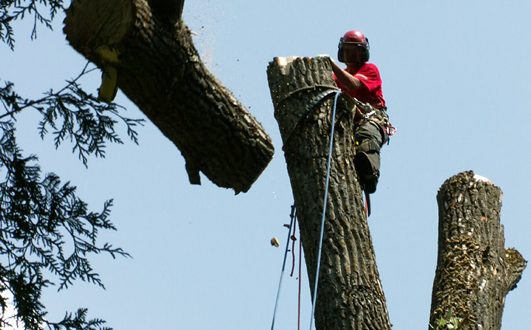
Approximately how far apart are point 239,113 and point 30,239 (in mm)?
1483

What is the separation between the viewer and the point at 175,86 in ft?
19.5

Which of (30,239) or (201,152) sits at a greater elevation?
(201,152)

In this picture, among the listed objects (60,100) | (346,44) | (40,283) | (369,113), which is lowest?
(40,283)

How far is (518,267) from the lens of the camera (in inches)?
A: 292

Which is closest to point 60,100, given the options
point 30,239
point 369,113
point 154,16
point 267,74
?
point 30,239

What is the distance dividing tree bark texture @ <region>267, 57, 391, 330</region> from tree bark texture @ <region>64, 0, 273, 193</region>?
226mm

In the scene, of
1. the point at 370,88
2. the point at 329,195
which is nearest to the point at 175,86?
the point at 329,195

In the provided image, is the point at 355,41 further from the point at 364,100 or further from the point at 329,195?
the point at 329,195

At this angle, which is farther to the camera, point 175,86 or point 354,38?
point 354,38

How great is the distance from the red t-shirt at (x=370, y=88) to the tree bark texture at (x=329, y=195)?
2.70 feet

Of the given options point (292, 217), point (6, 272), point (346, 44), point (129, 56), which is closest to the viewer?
point (6, 272)

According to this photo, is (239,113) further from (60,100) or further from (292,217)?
(60,100)

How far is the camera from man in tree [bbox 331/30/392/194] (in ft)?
22.3

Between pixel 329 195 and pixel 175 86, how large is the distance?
91 centimetres
